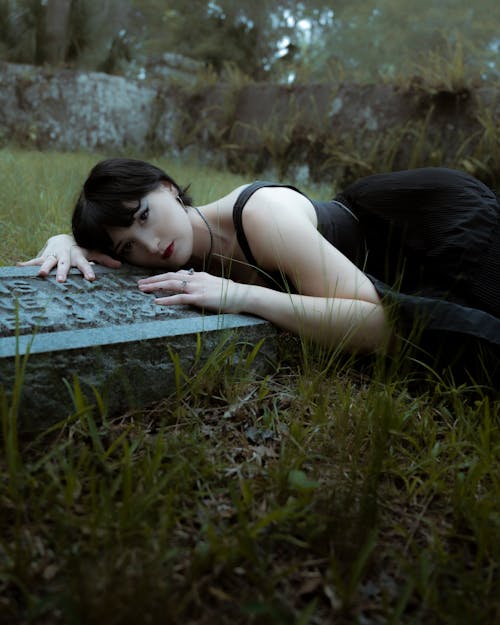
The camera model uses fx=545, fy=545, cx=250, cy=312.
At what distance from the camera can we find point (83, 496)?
1.15 metres

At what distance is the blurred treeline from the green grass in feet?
14.5

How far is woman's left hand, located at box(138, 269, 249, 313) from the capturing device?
5.95 feet

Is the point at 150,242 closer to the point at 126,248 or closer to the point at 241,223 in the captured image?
the point at 126,248

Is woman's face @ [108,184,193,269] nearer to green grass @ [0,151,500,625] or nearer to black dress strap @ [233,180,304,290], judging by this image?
black dress strap @ [233,180,304,290]

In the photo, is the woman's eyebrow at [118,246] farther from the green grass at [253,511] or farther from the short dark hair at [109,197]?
the green grass at [253,511]

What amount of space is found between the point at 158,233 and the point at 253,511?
49.1 inches

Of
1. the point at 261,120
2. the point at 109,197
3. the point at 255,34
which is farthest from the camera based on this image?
the point at 255,34

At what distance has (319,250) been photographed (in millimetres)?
1887

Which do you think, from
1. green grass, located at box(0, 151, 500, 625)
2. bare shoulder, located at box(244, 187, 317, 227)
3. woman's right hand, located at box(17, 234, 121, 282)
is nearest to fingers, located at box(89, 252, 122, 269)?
woman's right hand, located at box(17, 234, 121, 282)

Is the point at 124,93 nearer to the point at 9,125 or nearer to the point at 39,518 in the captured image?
the point at 9,125

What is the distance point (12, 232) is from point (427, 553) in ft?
8.22

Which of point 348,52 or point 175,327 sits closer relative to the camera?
point 175,327

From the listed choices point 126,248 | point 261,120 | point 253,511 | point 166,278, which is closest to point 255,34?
point 261,120

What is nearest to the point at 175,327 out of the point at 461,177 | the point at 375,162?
the point at 461,177
